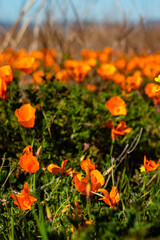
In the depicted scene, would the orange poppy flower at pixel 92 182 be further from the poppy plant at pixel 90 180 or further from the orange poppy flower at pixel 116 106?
the orange poppy flower at pixel 116 106

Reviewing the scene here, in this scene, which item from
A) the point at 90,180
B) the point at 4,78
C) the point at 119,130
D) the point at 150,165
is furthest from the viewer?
the point at 119,130

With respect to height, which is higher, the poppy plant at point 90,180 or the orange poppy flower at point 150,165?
the poppy plant at point 90,180

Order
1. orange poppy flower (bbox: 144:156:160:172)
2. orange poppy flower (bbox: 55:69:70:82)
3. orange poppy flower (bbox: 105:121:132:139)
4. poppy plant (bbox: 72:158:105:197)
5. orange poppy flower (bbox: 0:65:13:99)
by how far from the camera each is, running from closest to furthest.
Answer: poppy plant (bbox: 72:158:105:197), orange poppy flower (bbox: 144:156:160:172), orange poppy flower (bbox: 0:65:13:99), orange poppy flower (bbox: 105:121:132:139), orange poppy flower (bbox: 55:69:70:82)

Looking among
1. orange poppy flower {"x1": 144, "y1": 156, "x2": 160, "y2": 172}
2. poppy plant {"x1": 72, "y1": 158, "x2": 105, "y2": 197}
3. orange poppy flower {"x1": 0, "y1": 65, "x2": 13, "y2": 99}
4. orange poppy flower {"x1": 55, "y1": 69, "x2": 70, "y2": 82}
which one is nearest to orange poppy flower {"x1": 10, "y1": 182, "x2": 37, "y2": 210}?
poppy plant {"x1": 72, "y1": 158, "x2": 105, "y2": 197}

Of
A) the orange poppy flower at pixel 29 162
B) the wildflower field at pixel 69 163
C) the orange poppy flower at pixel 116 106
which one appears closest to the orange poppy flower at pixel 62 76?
the wildflower field at pixel 69 163

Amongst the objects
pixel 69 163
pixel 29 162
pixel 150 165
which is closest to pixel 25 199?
pixel 29 162

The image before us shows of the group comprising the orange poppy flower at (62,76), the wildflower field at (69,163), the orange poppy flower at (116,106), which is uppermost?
the orange poppy flower at (62,76)

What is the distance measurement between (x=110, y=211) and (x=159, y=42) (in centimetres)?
1117

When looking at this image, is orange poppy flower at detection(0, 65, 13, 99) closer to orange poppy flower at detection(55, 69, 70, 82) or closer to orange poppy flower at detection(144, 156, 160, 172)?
orange poppy flower at detection(144, 156, 160, 172)

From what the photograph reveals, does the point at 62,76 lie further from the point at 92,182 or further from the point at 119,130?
the point at 92,182

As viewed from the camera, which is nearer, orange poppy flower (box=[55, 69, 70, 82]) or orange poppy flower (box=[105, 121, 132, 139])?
orange poppy flower (box=[105, 121, 132, 139])

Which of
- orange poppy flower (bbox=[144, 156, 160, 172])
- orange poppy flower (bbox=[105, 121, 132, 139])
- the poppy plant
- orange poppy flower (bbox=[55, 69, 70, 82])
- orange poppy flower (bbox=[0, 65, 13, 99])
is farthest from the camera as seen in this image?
orange poppy flower (bbox=[55, 69, 70, 82])

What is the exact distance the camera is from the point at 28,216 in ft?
4.47

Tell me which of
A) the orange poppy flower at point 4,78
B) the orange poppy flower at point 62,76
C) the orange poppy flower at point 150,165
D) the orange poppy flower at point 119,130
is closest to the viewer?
the orange poppy flower at point 150,165
